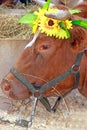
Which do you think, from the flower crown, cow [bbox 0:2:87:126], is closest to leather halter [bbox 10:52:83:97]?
cow [bbox 0:2:87:126]

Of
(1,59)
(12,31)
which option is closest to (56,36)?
(1,59)

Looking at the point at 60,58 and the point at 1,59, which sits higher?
the point at 60,58

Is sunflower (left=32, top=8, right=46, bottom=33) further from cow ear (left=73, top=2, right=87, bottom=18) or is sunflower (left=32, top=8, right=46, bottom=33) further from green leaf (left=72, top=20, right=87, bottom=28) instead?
cow ear (left=73, top=2, right=87, bottom=18)

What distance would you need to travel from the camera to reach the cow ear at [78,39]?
2958 millimetres

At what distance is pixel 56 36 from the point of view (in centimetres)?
300

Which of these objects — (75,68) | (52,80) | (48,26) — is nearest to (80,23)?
(48,26)

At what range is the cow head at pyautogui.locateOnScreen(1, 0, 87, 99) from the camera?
299 centimetres

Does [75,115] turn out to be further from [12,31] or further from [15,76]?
[12,31]

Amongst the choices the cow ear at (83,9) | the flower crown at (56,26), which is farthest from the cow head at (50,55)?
the cow ear at (83,9)

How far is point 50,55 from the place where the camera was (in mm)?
3047

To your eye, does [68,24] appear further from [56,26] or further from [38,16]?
[38,16]

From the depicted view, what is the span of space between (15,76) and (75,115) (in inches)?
29.1

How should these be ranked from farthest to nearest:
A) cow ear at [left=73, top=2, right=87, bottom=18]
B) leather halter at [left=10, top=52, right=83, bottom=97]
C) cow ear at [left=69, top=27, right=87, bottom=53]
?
cow ear at [left=73, top=2, right=87, bottom=18]
leather halter at [left=10, top=52, right=83, bottom=97]
cow ear at [left=69, top=27, right=87, bottom=53]

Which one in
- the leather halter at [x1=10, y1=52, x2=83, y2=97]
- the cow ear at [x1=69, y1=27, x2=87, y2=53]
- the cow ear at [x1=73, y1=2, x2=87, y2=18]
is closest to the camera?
the cow ear at [x1=69, y1=27, x2=87, y2=53]
